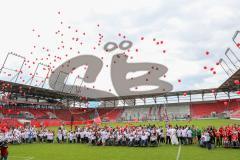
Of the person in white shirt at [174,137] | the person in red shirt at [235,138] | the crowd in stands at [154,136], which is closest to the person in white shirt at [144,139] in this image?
the crowd in stands at [154,136]

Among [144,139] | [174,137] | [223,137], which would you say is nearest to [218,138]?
[223,137]

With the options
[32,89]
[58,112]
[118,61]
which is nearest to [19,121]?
[32,89]

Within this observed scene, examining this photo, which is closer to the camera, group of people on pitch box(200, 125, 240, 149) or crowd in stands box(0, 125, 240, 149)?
group of people on pitch box(200, 125, 240, 149)

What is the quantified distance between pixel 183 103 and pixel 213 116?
9513mm

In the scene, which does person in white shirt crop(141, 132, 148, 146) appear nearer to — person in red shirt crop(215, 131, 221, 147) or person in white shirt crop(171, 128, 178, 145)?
person in white shirt crop(171, 128, 178, 145)

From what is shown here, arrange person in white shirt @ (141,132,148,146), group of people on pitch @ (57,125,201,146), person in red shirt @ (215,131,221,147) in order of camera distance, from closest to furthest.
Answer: person in red shirt @ (215,131,221,147), person in white shirt @ (141,132,148,146), group of people on pitch @ (57,125,201,146)

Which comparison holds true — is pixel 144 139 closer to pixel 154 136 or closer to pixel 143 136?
pixel 143 136

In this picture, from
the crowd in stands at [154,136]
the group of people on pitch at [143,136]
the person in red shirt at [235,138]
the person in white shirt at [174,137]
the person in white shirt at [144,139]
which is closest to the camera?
the person in red shirt at [235,138]

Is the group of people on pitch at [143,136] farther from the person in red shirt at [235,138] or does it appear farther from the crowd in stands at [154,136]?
the person in red shirt at [235,138]

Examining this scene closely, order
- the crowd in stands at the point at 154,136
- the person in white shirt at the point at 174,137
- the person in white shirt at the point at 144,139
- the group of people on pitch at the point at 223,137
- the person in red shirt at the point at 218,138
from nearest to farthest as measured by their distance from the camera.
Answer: the group of people on pitch at the point at 223,137 → the crowd in stands at the point at 154,136 → the person in red shirt at the point at 218,138 → the person in white shirt at the point at 144,139 → the person in white shirt at the point at 174,137

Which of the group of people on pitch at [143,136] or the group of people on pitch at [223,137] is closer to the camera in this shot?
the group of people on pitch at [223,137]

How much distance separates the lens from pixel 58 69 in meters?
54.7

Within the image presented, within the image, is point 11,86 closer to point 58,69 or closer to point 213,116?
point 58,69

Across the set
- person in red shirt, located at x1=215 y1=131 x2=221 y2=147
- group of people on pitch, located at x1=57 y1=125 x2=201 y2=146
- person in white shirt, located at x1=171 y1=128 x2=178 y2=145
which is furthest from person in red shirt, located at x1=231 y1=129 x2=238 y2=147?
person in white shirt, located at x1=171 y1=128 x2=178 y2=145
